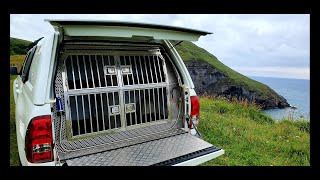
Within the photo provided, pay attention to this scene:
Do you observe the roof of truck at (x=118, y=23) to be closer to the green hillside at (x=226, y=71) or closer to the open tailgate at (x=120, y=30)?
the open tailgate at (x=120, y=30)

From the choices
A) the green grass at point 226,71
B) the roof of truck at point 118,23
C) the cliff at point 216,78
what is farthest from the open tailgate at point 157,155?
the cliff at point 216,78

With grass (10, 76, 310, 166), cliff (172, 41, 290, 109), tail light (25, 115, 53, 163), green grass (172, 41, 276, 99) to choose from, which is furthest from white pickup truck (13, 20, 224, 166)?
cliff (172, 41, 290, 109)

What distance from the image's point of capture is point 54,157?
116 inches

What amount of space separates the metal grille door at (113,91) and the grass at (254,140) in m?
1.89

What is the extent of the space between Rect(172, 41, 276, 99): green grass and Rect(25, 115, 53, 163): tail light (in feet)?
Result: 219

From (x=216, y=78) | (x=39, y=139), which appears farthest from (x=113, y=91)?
(x=216, y=78)

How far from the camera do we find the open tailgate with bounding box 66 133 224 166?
3273 mm

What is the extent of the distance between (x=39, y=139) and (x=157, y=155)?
1473mm

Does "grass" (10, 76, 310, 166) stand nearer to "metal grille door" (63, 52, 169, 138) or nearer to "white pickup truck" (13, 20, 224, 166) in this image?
"white pickup truck" (13, 20, 224, 166)

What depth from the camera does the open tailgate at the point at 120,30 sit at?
9.42ft

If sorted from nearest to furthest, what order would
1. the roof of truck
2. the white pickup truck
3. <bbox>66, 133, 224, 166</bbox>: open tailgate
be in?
the roof of truck
the white pickup truck
<bbox>66, 133, 224, 166</bbox>: open tailgate

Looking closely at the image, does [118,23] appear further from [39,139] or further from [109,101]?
[39,139]

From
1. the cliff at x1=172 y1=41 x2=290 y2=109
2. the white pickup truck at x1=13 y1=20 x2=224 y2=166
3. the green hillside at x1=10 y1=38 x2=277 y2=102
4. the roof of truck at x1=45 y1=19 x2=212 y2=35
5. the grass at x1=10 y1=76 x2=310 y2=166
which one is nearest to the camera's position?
the roof of truck at x1=45 y1=19 x2=212 y2=35
